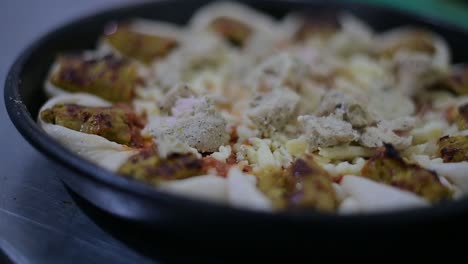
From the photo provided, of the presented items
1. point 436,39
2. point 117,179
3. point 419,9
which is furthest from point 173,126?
point 419,9

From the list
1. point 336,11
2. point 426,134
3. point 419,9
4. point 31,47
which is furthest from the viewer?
point 419,9

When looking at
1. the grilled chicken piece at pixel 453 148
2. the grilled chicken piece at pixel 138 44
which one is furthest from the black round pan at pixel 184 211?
the grilled chicken piece at pixel 138 44

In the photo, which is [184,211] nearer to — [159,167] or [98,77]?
[159,167]

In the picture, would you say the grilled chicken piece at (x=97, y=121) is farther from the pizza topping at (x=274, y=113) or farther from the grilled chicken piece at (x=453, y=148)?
the grilled chicken piece at (x=453, y=148)

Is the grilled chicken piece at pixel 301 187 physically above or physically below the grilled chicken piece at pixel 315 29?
below

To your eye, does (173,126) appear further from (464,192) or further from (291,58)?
(464,192)

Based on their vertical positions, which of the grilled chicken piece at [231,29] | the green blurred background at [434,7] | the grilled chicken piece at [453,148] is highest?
the green blurred background at [434,7]

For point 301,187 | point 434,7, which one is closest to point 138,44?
point 301,187
